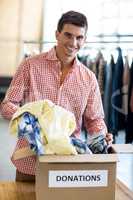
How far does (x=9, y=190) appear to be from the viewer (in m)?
1.58

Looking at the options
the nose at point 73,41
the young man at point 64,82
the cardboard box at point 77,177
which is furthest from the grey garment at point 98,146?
the nose at point 73,41

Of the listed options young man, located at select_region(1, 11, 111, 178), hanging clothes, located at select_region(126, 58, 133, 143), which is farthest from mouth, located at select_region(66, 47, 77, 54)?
hanging clothes, located at select_region(126, 58, 133, 143)

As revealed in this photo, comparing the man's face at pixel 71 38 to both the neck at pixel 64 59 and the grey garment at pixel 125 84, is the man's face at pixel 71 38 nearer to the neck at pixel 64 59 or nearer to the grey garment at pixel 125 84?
the neck at pixel 64 59

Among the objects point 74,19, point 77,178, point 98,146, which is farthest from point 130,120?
point 77,178

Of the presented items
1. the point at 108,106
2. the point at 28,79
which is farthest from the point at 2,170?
the point at 28,79

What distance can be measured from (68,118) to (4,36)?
4.97m

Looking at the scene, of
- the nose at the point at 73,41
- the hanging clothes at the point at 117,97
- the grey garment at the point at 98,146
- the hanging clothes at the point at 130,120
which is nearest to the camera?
the grey garment at the point at 98,146

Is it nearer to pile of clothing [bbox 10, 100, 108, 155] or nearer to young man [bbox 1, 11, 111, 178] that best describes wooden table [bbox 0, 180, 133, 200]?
young man [bbox 1, 11, 111, 178]

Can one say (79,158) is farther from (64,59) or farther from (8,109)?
(64,59)

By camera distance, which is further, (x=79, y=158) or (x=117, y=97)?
(x=117, y=97)

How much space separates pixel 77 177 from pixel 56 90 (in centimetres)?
56

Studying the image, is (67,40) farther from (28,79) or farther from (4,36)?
(4,36)

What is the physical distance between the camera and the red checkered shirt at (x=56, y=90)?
1698 mm

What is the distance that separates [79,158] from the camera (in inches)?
47.6
